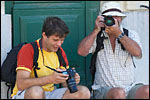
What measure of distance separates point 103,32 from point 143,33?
2.87 feet

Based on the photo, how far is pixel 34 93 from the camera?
3895mm

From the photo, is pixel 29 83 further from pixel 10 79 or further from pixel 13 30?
pixel 13 30

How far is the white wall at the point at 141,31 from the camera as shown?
5.44 meters

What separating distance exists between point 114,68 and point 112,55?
0.52 ft

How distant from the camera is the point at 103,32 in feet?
15.9

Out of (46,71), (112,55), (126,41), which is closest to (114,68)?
(112,55)

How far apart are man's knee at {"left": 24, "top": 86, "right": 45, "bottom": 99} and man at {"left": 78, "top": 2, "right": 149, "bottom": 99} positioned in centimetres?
90

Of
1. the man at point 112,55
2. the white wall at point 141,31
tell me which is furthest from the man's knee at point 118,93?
the white wall at point 141,31

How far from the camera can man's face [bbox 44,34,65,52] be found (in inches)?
163

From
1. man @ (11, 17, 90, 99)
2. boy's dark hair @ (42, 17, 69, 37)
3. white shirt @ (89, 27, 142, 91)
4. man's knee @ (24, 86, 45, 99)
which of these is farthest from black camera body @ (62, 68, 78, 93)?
white shirt @ (89, 27, 142, 91)

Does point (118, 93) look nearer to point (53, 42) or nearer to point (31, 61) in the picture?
point (53, 42)

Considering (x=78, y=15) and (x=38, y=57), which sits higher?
(x=78, y=15)

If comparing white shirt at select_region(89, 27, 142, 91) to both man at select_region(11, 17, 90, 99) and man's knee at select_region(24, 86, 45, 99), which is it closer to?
man at select_region(11, 17, 90, 99)

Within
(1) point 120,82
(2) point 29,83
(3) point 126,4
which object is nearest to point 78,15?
(3) point 126,4
